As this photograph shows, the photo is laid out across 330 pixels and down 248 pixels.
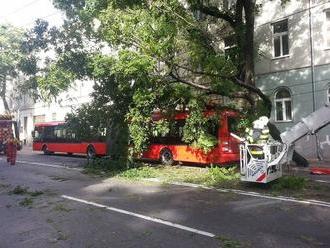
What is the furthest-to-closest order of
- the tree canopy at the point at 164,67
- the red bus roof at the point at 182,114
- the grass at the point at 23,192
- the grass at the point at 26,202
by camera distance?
the red bus roof at the point at 182,114
the tree canopy at the point at 164,67
the grass at the point at 23,192
the grass at the point at 26,202

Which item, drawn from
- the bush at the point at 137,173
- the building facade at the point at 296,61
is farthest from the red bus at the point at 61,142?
the building facade at the point at 296,61

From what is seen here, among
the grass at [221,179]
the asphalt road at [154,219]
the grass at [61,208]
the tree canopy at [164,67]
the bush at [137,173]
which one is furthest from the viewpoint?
the bush at [137,173]

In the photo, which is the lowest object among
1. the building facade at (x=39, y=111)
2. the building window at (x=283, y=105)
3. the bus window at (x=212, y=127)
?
the bus window at (x=212, y=127)

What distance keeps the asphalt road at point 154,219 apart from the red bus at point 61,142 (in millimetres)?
12502

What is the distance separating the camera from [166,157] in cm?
2106

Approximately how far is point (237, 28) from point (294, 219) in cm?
1095

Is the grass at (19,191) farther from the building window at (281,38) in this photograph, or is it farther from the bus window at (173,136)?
the building window at (281,38)

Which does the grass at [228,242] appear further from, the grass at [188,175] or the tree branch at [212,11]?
the tree branch at [212,11]

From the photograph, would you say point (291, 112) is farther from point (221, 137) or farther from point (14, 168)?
point (14, 168)

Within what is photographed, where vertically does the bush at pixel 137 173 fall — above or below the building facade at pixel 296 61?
below

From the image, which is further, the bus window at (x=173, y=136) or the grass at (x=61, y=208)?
the bus window at (x=173, y=136)

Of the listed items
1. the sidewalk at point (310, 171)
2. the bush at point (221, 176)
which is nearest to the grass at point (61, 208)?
the bush at point (221, 176)

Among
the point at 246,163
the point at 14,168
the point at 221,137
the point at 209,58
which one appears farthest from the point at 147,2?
the point at 14,168

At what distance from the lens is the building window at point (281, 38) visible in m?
24.4
